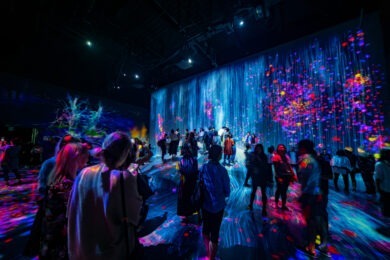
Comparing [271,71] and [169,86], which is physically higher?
[169,86]

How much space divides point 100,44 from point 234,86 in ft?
29.3

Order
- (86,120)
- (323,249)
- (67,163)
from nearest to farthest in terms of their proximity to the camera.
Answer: (67,163)
(323,249)
(86,120)

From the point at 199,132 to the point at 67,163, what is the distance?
884 centimetres

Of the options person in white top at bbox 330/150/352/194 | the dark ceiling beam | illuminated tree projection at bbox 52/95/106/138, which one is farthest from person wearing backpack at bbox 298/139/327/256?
illuminated tree projection at bbox 52/95/106/138

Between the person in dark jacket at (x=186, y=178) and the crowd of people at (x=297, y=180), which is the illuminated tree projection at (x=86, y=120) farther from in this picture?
the crowd of people at (x=297, y=180)

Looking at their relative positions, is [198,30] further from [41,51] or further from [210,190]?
[41,51]

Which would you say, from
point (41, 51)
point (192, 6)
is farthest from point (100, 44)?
point (192, 6)

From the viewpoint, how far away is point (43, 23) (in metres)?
7.42

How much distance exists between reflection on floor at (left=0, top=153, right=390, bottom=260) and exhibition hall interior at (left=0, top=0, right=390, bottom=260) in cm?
3

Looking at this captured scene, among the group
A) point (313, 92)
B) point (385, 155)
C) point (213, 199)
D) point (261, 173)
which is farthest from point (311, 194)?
point (313, 92)

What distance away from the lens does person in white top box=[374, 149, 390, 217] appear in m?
2.68

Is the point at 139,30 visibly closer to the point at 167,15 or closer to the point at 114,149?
the point at 167,15

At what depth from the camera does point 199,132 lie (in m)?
10.1

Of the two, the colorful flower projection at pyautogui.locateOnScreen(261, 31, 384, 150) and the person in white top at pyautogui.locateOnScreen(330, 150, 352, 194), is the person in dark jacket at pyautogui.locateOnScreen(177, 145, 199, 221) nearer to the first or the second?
the person in white top at pyautogui.locateOnScreen(330, 150, 352, 194)
